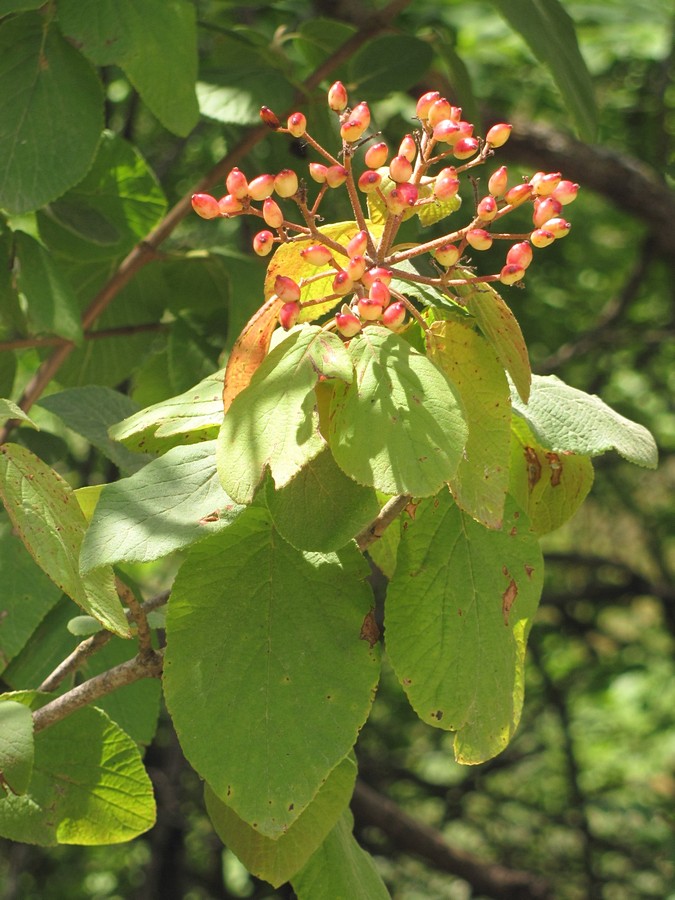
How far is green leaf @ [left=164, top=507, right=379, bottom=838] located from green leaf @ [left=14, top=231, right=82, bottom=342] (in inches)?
18.5

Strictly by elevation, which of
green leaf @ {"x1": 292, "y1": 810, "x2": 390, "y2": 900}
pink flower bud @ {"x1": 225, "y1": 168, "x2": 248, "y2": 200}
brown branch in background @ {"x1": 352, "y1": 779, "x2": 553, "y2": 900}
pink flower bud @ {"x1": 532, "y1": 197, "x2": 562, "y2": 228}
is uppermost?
pink flower bud @ {"x1": 225, "y1": 168, "x2": 248, "y2": 200}

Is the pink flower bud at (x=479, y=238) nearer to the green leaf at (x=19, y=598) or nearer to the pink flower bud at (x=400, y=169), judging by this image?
the pink flower bud at (x=400, y=169)

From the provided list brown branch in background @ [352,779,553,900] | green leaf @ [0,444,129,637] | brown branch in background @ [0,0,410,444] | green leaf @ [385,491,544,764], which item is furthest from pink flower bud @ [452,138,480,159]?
brown branch in background @ [352,779,553,900]

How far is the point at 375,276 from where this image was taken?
0.62 metres

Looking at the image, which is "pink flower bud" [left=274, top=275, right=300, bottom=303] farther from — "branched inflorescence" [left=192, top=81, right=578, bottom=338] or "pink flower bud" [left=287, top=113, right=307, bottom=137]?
"pink flower bud" [left=287, top=113, right=307, bottom=137]

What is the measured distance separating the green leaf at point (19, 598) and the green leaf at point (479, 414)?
1.51 ft

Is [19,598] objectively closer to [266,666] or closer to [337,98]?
[266,666]

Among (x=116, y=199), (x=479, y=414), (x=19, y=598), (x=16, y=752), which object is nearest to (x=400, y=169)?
(x=479, y=414)

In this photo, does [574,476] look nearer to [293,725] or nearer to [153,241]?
[293,725]

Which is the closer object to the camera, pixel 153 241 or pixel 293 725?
pixel 293 725

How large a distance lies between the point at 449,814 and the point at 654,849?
1.40 ft

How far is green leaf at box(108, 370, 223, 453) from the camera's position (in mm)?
676

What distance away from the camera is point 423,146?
68cm

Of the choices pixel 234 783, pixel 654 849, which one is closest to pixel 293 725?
pixel 234 783
